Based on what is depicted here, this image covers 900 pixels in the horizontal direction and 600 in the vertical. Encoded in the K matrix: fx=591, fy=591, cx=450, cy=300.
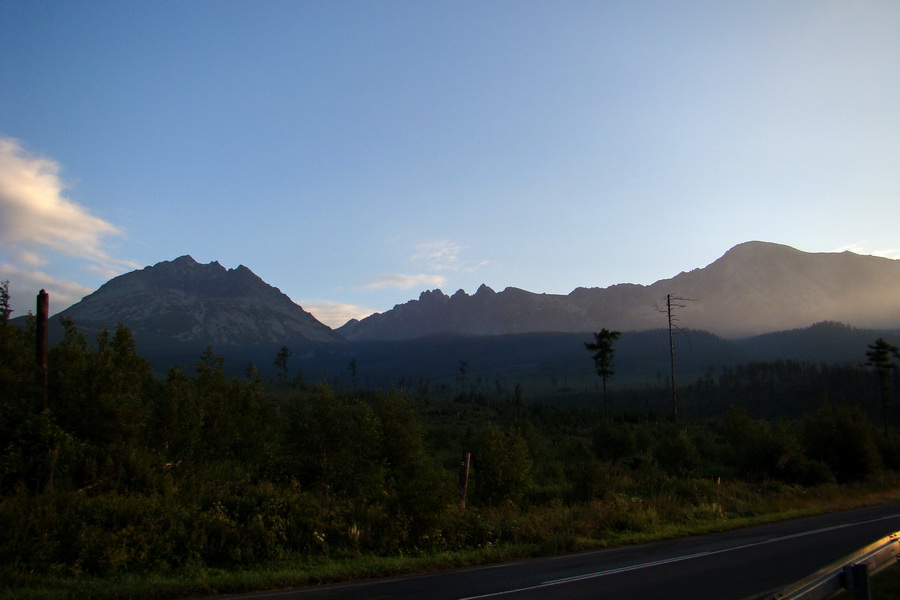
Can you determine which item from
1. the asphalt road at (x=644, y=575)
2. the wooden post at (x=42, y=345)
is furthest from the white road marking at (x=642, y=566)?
the wooden post at (x=42, y=345)

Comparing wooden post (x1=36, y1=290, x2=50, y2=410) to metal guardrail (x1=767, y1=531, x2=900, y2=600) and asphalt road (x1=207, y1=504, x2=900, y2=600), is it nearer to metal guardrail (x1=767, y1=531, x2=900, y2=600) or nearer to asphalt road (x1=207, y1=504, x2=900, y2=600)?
asphalt road (x1=207, y1=504, x2=900, y2=600)

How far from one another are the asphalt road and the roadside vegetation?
1123mm

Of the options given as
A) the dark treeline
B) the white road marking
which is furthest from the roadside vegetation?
the white road marking

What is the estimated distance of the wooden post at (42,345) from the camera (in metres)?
Result: 15.5

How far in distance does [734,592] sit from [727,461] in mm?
37446

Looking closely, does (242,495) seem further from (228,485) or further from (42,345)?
(42,345)

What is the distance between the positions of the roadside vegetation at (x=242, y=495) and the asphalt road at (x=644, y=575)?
1123 mm

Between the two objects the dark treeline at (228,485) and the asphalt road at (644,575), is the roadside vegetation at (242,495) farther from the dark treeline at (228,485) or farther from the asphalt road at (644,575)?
the asphalt road at (644,575)

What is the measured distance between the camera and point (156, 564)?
39.2 ft

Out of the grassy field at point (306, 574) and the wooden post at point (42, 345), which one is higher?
the wooden post at point (42, 345)

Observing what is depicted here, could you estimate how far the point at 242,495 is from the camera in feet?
50.8

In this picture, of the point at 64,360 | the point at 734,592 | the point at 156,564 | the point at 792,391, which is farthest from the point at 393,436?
the point at 792,391

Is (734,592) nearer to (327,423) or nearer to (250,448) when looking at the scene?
(327,423)

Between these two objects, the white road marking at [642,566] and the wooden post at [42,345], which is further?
the wooden post at [42,345]
